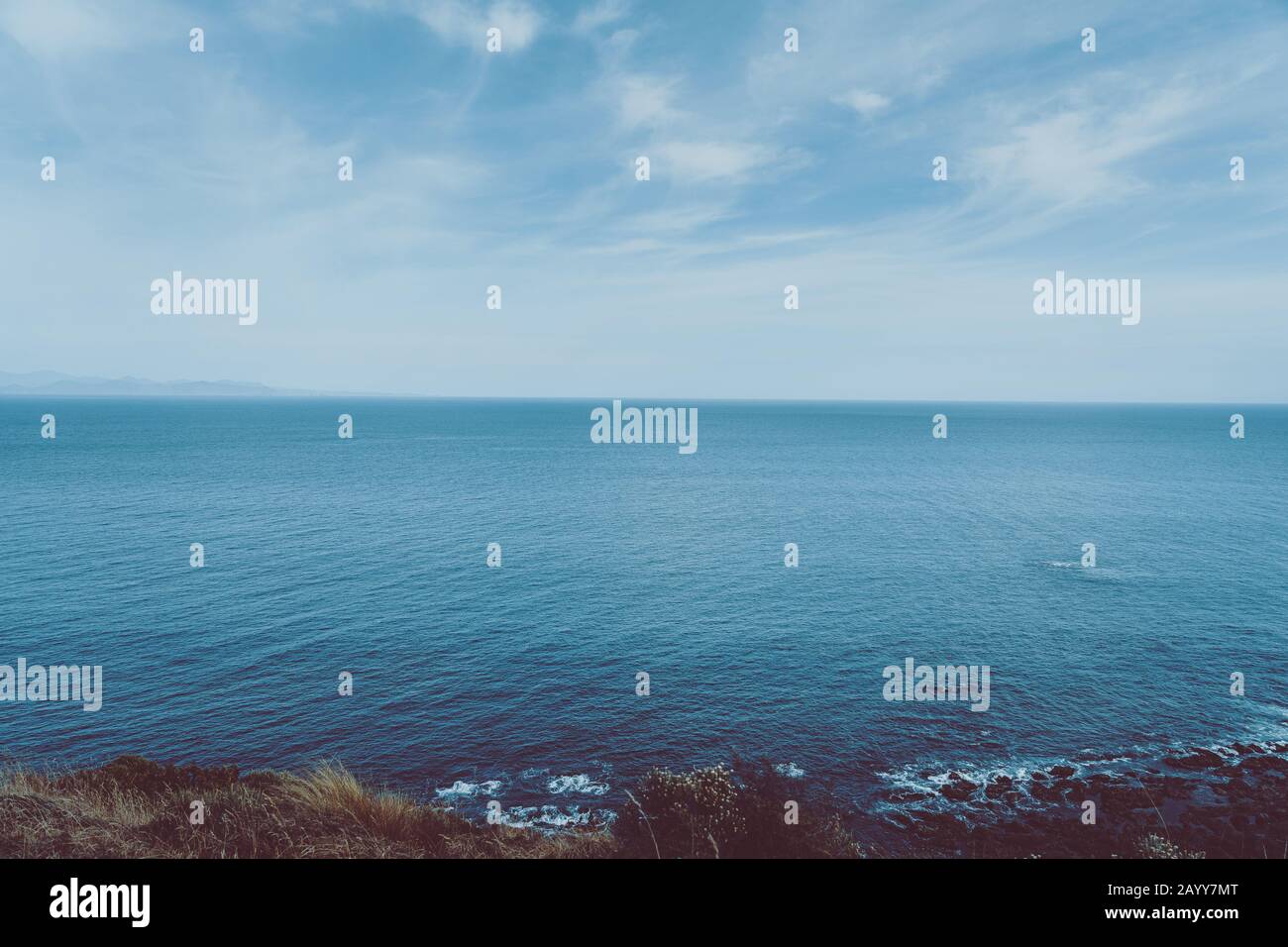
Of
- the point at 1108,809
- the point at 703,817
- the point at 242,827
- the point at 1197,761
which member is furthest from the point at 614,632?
the point at 242,827

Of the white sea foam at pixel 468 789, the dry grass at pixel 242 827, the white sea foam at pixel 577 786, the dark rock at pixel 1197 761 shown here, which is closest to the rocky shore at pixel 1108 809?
the dark rock at pixel 1197 761

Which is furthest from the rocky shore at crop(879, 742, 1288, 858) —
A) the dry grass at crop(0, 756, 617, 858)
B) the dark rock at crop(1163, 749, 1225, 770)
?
the dry grass at crop(0, 756, 617, 858)

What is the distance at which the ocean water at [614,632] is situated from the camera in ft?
127

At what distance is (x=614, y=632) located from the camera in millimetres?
55625

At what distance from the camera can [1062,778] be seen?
35.8 meters

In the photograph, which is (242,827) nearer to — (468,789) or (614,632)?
(468,789)

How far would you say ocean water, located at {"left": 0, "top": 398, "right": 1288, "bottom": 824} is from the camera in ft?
127

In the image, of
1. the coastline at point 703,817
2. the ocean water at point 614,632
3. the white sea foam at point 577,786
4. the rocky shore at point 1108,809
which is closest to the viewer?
the coastline at point 703,817

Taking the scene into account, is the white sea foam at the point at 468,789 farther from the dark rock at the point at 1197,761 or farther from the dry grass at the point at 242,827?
the dark rock at the point at 1197,761

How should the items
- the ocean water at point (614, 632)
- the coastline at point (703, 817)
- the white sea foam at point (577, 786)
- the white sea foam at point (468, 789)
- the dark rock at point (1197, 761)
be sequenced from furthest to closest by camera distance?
the ocean water at point (614, 632)
the dark rock at point (1197, 761)
the white sea foam at point (577, 786)
the white sea foam at point (468, 789)
the coastline at point (703, 817)

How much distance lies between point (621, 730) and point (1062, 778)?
78.2 ft

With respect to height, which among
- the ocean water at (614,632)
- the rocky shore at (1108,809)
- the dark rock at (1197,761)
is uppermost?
the ocean water at (614,632)

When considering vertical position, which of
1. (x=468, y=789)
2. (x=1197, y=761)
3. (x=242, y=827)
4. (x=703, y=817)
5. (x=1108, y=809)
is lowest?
(x=1108, y=809)
